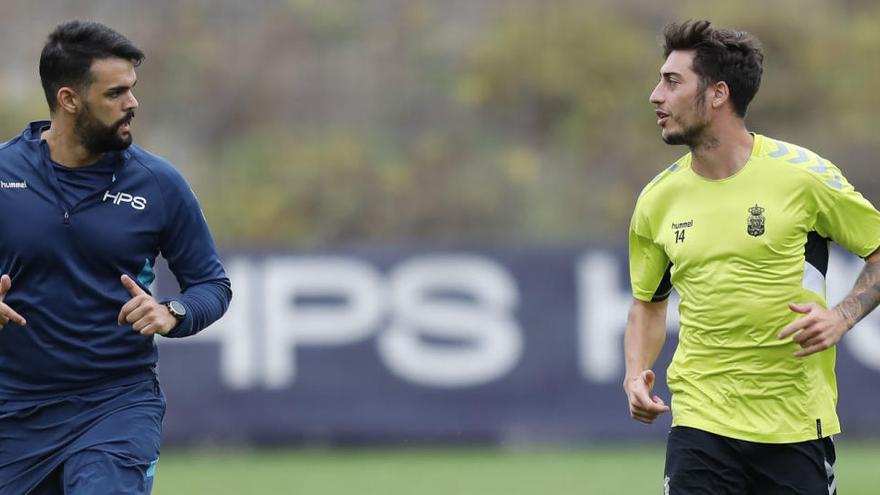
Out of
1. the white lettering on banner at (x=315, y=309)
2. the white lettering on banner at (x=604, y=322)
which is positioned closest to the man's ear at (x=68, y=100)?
the white lettering on banner at (x=315, y=309)

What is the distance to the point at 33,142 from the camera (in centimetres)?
652

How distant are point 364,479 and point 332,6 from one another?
75.6 feet

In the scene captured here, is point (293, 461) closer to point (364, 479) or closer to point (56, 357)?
point (364, 479)

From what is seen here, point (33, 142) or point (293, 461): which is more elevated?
point (33, 142)

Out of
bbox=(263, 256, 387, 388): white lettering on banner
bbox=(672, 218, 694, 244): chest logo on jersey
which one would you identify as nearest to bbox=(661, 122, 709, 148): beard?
bbox=(672, 218, 694, 244): chest logo on jersey

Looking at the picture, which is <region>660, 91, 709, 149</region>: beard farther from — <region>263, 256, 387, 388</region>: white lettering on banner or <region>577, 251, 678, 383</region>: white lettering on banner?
<region>263, 256, 387, 388</region>: white lettering on banner

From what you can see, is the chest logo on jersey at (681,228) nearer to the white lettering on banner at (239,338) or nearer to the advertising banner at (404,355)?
the advertising banner at (404,355)

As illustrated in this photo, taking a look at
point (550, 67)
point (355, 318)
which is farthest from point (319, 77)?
point (355, 318)

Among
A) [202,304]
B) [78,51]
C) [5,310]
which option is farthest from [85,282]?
[78,51]

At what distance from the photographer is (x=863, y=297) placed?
6.34 m

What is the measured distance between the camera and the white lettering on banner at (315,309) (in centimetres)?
1538

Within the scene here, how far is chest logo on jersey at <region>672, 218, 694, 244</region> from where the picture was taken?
256 inches

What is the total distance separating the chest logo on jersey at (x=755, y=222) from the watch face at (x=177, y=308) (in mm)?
2250

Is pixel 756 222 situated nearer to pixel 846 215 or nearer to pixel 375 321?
pixel 846 215
